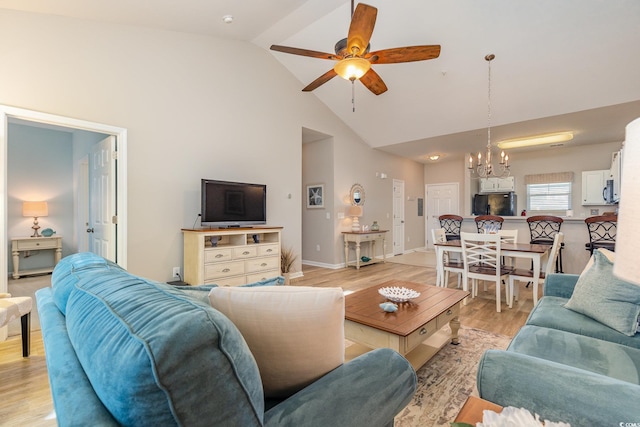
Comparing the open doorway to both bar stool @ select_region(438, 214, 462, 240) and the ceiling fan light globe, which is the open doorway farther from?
bar stool @ select_region(438, 214, 462, 240)

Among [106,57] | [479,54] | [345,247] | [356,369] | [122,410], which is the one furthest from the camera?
[345,247]

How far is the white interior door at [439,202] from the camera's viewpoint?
27.9 feet

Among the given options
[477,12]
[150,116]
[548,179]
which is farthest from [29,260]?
[548,179]

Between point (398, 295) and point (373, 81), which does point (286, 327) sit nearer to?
point (398, 295)

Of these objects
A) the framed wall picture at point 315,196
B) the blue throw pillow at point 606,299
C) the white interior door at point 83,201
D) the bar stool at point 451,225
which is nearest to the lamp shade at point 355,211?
the framed wall picture at point 315,196

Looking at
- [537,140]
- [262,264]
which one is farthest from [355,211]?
[537,140]

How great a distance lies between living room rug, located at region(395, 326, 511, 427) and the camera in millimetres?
1619

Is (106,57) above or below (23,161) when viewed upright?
above

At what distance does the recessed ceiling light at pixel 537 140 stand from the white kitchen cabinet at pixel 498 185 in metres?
1.44

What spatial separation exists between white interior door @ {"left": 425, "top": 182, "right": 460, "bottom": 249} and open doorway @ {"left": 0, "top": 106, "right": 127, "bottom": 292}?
25.7 feet

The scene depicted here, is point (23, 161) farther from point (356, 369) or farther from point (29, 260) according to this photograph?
point (356, 369)

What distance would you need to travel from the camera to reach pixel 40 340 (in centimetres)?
260

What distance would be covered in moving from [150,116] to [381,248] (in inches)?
216

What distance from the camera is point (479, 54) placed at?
4.01 metres
